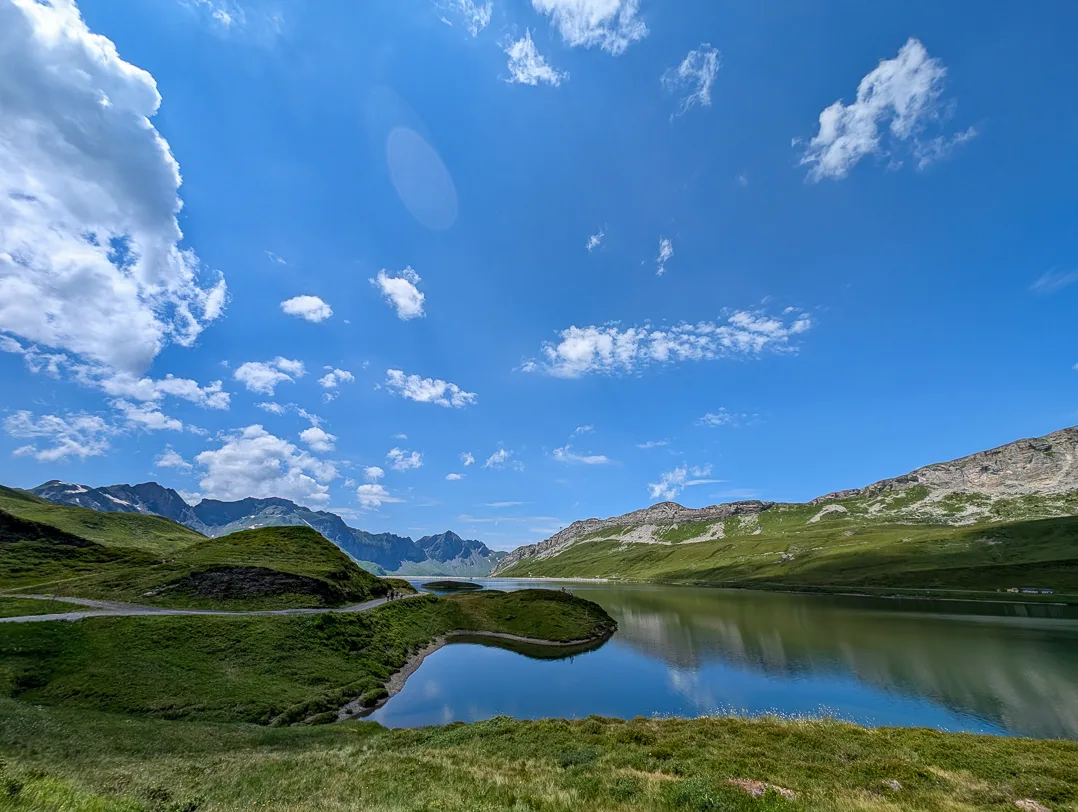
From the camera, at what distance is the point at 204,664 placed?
44875mm

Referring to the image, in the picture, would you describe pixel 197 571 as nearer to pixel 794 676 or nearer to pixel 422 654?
pixel 422 654

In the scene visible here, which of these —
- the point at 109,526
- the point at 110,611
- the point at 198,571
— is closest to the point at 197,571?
the point at 198,571

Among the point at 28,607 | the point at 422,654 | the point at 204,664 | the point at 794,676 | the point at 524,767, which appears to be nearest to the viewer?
the point at 524,767

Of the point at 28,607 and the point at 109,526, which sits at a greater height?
the point at 109,526

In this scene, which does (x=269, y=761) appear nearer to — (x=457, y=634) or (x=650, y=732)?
(x=650, y=732)

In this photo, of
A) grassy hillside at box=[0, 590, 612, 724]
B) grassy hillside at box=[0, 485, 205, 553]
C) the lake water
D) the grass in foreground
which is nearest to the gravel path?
grassy hillside at box=[0, 590, 612, 724]

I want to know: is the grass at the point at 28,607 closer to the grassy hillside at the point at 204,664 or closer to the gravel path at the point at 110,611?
the gravel path at the point at 110,611

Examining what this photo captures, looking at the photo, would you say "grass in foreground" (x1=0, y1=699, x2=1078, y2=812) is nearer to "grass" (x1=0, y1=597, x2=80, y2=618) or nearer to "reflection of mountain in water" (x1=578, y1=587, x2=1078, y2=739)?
"reflection of mountain in water" (x1=578, y1=587, x2=1078, y2=739)

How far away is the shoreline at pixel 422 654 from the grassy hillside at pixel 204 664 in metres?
1.06

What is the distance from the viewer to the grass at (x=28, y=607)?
50.5 m

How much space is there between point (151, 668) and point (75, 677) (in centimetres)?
519

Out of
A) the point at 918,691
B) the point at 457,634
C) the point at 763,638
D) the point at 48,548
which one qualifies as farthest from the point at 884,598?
the point at 48,548

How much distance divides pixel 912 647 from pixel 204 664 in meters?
97.9

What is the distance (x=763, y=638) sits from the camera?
267ft
